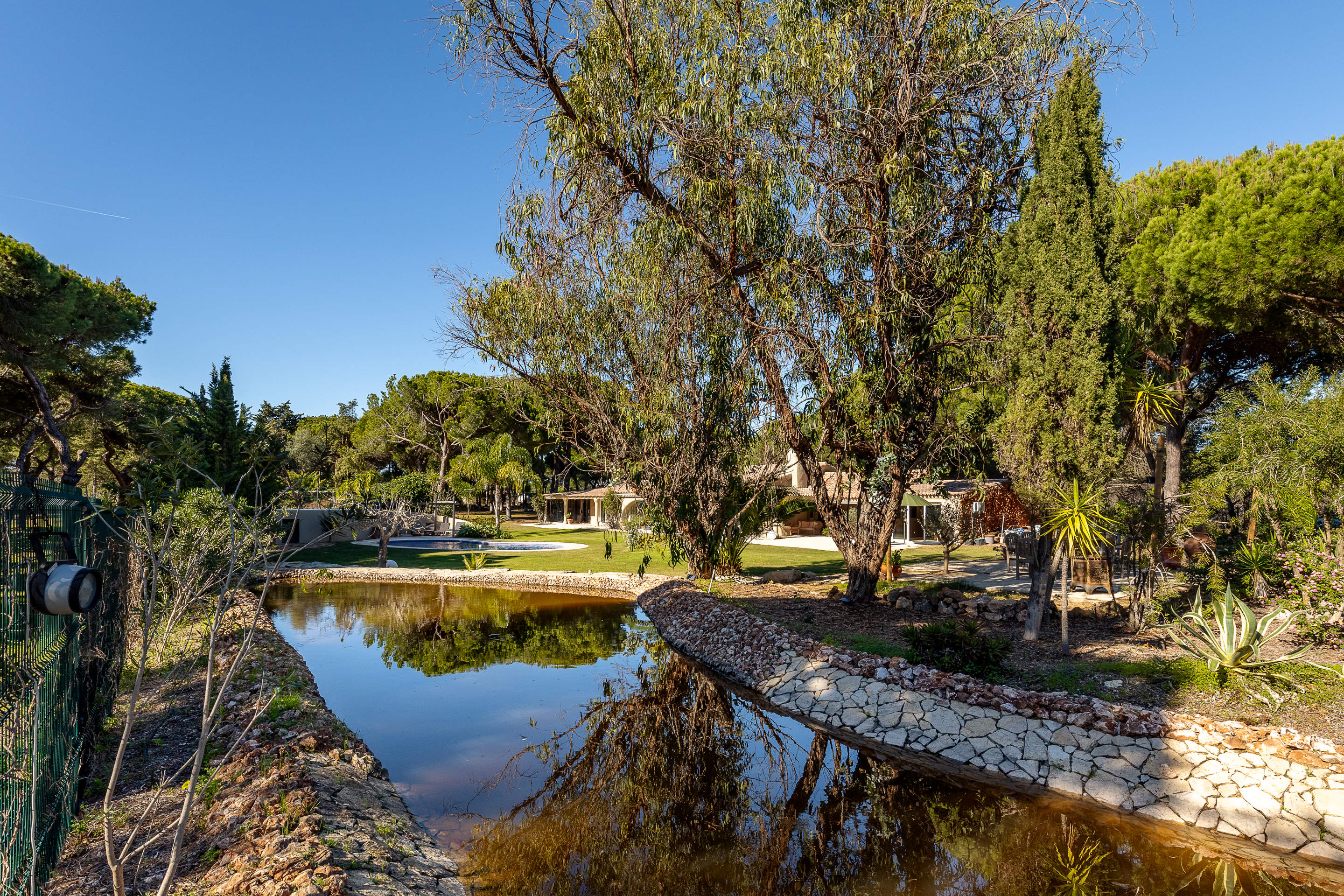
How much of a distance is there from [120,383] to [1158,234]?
27.0 meters

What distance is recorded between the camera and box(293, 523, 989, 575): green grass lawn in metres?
17.3

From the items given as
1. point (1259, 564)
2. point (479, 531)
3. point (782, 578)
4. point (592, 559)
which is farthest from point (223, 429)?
point (1259, 564)

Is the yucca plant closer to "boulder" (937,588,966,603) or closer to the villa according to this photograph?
"boulder" (937,588,966,603)

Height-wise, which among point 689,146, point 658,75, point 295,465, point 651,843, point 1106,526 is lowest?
point 651,843

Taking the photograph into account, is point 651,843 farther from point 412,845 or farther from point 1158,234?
point 1158,234

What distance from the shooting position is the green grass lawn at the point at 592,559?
56.6ft

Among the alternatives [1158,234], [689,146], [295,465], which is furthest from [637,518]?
[295,465]

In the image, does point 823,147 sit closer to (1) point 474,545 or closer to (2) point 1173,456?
(2) point 1173,456

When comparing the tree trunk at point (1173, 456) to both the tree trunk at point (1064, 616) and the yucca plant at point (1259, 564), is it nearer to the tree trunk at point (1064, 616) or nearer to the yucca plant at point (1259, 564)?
the yucca plant at point (1259, 564)

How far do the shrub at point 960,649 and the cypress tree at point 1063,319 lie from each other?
1615 mm

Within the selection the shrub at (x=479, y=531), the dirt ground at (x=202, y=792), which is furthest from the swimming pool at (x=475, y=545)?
the dirt ground at (x=202, y=792)

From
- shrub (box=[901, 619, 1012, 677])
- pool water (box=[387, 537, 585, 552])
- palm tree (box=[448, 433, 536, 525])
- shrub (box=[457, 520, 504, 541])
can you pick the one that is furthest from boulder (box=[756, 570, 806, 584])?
palm tree (box=[448, 433, 536, 525])

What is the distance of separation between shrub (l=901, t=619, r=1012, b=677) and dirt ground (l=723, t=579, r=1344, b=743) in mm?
201

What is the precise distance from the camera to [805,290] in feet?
31.3
